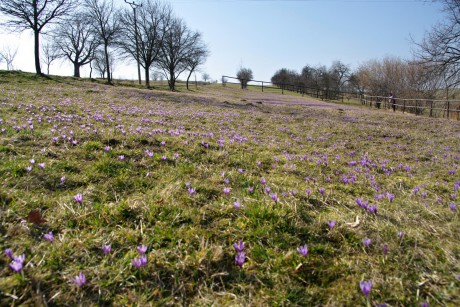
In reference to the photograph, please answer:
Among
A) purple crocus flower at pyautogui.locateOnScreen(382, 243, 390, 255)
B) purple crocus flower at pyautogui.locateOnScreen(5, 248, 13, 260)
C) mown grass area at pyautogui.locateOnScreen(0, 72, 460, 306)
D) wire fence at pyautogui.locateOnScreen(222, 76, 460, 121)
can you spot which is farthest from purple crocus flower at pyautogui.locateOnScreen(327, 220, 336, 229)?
wire fence at pyautogui.locateOnScreen(222, 76, 460, 121)

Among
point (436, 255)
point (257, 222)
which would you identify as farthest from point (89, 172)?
point (436, 255)

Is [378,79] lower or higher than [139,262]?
higher

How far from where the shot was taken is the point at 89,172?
3580 millimetres

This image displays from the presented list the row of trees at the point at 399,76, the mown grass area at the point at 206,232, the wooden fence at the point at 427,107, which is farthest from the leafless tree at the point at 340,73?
the mown grass area at the point at 206,232

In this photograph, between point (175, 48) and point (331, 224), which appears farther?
point (175, 48)

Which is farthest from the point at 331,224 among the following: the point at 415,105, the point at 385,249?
the point at 415,105

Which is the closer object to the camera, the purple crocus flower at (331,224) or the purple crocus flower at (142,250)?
the purple crocus flower at (142,250)

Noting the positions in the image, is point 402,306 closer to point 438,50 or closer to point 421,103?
point 438,50

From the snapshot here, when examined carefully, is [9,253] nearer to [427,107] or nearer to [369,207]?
[369,207]

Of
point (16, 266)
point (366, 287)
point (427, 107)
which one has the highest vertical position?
point (427, 107)

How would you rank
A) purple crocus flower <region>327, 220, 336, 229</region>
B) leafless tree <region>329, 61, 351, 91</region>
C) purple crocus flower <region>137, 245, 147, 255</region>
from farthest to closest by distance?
leafless tree <region>329, 61, 351, 91</region>
purple crocus flower <region>327, 220, 336, 229</region>
purple crocus flower <region>137, 245, 147, 255</region>

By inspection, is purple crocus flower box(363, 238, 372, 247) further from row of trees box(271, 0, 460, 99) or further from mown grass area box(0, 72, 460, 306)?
row of trees box(271, 0, 460, 99)

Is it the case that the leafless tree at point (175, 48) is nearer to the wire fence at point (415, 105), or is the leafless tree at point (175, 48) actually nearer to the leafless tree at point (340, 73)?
the wire fence at point (415, 105)

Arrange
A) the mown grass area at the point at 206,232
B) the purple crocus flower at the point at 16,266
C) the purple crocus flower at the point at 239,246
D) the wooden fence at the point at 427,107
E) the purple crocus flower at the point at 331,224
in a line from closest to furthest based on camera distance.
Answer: the purple crocus flower at the point at 16,266
the mown grass area at the point at 206,232
the purple crocus flower at the point at 239,246
the purple crocus flower at the point at 331,224
the wooden fence at the point at 427,107
